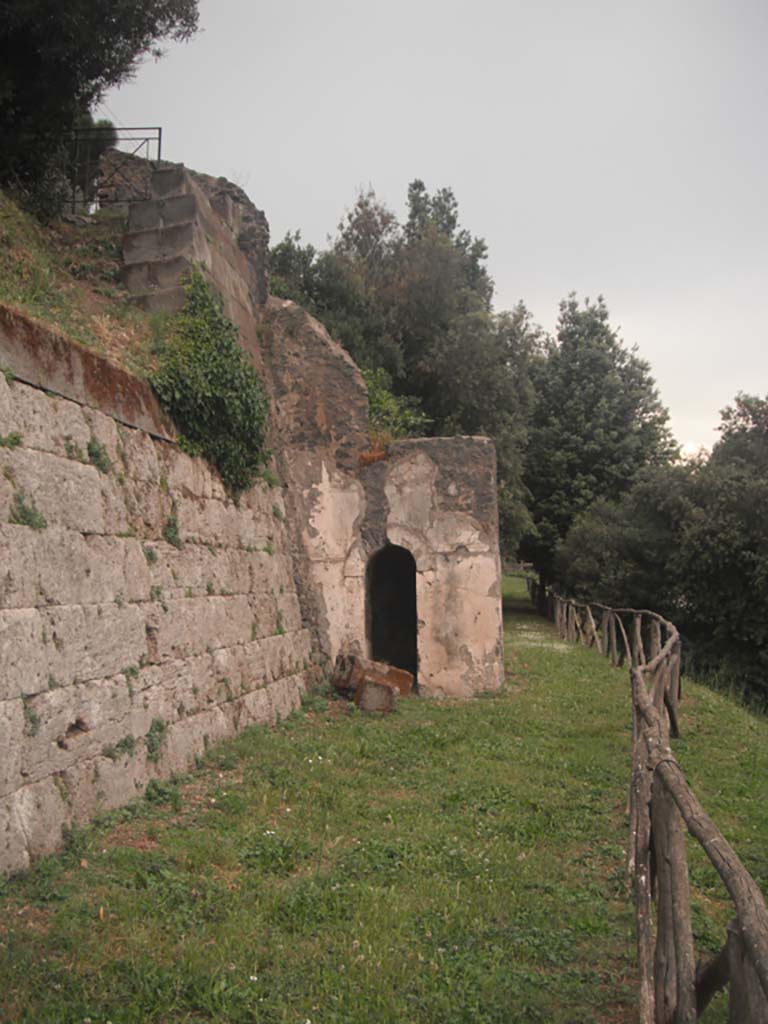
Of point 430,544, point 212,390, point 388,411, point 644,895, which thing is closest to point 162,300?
point 212,390

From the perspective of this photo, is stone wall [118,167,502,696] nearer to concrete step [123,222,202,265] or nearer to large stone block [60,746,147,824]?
concrete step [123,222,202,265]

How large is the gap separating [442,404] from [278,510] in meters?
14.7

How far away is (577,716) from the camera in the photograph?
11484 mm

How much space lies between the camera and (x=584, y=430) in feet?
110

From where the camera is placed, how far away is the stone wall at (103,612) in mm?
5797

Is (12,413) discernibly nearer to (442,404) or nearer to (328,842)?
(328,842)

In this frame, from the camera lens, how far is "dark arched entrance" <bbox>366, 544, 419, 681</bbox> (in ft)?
55.2

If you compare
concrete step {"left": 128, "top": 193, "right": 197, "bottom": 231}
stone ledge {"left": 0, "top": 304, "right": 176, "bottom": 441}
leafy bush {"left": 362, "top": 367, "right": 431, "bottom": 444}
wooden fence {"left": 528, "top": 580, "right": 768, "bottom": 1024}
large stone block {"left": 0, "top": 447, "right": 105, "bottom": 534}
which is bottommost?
wooden fence {"left": 528, "top": 580, "right": 768, "bottom": 1024}

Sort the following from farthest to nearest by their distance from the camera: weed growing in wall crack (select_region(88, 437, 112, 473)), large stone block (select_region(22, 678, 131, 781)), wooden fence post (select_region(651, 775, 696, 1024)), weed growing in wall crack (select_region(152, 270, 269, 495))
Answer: weed growing in wall crack (select_region(152, 270, 269, 495)), weed growing in wall crack (select_region(88, 437, 112, 473)), large stone block (select_region(22, 678, 131, 781)), wooden fence post (select_region(651, 775, 696, 1024))

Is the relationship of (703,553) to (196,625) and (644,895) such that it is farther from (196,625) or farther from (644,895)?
(644,895)

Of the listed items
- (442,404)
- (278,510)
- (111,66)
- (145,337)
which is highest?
(111,66)

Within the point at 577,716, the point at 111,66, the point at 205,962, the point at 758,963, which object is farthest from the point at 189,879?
the point at 111,66

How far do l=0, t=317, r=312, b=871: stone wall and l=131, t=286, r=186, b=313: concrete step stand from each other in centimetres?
228

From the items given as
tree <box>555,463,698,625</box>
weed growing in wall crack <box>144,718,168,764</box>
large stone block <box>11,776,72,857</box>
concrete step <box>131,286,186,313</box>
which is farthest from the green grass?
tree <box>555,463,698,625</box>
